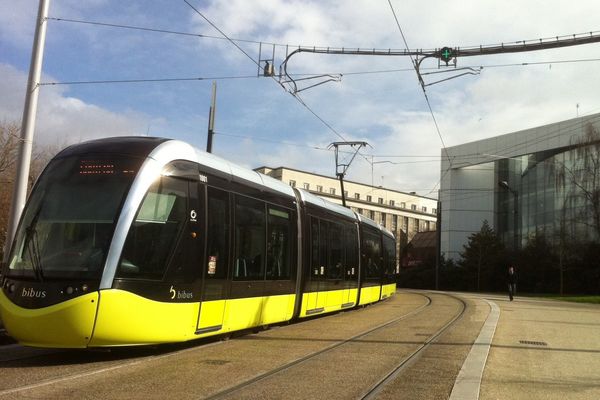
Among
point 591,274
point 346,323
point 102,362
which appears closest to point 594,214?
point 591,274

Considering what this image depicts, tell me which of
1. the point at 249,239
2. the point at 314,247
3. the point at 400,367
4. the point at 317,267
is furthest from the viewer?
the point at 317,267

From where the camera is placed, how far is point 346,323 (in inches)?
555

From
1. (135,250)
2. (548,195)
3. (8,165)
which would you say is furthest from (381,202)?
(135,250)

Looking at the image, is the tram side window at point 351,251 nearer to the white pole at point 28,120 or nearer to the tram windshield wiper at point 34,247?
the white pole at point 28,120

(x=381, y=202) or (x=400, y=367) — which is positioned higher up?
(x=381, y=202)

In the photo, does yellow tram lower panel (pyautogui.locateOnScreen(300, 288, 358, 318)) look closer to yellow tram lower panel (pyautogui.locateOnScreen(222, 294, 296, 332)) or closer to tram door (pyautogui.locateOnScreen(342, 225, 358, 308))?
tram door (pyautogui.locateOnScreen(342, 225, 358, 308))

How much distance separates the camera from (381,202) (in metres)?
110

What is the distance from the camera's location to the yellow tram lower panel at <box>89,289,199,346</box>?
7422mm

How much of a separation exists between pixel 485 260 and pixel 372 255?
36.6 metres

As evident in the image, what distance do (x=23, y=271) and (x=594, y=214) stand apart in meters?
42.9

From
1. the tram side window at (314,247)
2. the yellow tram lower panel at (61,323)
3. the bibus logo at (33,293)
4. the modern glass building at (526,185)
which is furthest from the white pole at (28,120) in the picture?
the modern glass building at (526,185)

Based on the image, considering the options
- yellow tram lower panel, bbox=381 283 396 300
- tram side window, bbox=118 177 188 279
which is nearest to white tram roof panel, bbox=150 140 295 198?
tram side window, bbox=118 177 188 279

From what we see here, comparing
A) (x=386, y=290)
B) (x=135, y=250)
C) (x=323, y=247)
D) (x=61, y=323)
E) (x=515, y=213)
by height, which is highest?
(x=515, y=213)

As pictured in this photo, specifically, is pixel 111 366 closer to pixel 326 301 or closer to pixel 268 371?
pixel 268 371
